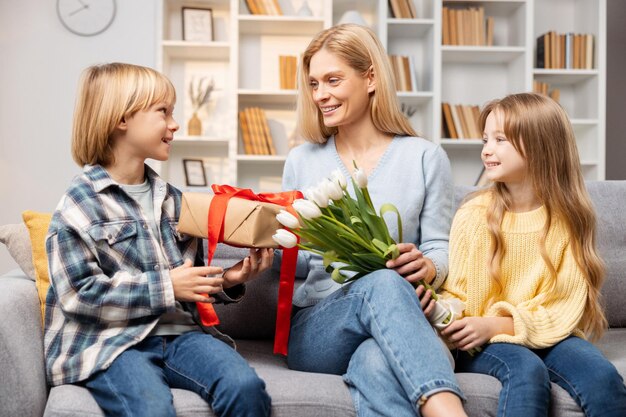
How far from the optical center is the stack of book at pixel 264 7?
4.20m

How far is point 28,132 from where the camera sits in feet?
14.1

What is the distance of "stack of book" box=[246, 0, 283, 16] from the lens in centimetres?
420

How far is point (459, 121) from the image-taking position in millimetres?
4312

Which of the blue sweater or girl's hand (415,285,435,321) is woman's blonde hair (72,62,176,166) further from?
girl's hand (415,285,435,321)

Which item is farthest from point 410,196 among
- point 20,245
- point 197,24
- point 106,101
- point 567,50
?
point 567,50

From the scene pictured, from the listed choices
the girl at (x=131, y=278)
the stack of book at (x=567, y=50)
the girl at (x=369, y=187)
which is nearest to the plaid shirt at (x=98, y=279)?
the girl at (x=131, y=278)

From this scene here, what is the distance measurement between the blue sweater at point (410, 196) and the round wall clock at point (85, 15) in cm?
287

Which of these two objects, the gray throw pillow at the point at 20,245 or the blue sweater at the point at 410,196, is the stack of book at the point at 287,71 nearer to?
the blue sweater at the point at 410,196

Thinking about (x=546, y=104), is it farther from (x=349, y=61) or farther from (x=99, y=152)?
(x=99, y=152)

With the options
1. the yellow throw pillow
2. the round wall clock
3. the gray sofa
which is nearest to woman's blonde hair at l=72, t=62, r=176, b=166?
the yellow throw pillow

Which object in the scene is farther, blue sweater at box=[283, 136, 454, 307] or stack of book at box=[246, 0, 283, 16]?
stack of book at box=[246, 0, 283, 16]

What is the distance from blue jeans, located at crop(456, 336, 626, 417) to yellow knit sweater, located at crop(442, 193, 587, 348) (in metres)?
0.06

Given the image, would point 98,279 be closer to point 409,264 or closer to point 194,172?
point 409,264

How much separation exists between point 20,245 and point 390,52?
10.4 ft
